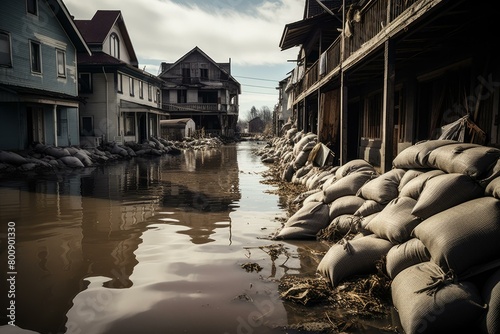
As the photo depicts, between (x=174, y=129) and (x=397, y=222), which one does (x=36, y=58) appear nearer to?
(x=174, y=129)

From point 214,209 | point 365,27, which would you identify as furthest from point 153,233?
point 365,27

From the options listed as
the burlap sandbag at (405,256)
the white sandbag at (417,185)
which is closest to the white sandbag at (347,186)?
the white sandbag at (417,185)

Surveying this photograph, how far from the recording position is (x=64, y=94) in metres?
17.0

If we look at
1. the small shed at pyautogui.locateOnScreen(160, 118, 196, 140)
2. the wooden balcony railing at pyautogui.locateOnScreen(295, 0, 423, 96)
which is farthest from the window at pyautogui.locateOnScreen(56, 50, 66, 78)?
the small shed at pyautogui.locateOnScreen(160, 118, 196, 140)

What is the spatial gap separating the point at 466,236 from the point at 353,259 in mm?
1131

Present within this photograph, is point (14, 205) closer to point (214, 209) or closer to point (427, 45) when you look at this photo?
point (214, 209)

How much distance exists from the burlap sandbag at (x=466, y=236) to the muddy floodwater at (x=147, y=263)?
4.04 feet

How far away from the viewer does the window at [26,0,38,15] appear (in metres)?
15.2

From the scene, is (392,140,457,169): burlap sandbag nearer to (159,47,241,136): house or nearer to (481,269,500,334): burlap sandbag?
(481,269,500,334): burlap sandbag

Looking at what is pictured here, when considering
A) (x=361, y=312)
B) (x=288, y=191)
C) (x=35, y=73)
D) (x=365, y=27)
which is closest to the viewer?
(x=361, y=312)

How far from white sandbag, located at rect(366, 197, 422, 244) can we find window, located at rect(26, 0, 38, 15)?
17205 millimetres

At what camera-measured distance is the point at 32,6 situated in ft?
50.9

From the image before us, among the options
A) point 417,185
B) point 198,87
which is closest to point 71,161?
point 417,185

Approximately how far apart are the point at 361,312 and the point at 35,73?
56.0ft
